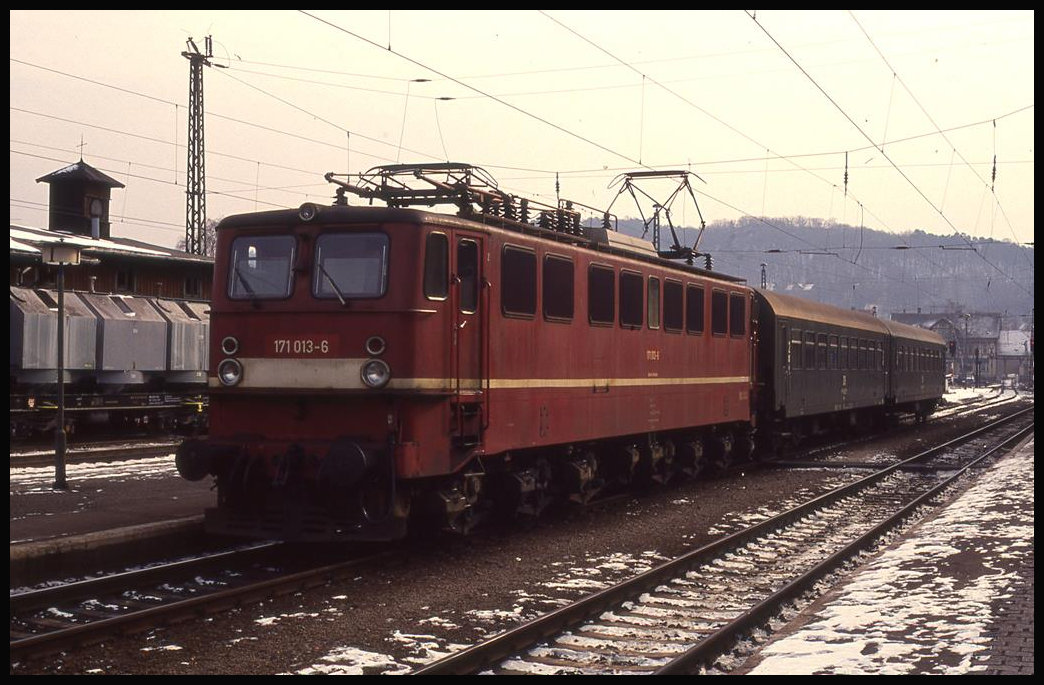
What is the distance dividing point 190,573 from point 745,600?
4864 mm

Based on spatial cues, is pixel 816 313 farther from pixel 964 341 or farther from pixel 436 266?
pixel 964 341

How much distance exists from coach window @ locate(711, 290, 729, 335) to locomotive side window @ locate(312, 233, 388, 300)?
8.73 meters

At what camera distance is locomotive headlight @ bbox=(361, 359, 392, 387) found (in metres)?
11.3

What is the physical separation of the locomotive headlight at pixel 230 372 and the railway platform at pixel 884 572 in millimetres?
1511

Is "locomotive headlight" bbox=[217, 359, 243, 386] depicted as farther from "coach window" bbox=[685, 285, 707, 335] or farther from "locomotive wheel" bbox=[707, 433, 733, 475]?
"locomotive wheel" bbox=[707, 433, 733, 475]

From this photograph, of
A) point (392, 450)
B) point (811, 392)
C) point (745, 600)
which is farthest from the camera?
point (811, 392)

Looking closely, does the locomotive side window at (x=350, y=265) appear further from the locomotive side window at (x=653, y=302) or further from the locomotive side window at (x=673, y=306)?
the locomotive side window at (x=673, y=306)

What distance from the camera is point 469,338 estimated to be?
40.1 feet

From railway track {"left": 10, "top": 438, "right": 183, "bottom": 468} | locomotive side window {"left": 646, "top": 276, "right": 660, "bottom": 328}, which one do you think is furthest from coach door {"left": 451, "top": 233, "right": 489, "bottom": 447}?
railway track {"left": 10, "top": 438, "right": 183, "bottom": 468}

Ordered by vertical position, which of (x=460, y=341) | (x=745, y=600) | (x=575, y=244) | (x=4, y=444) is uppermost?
(x=575, y=244)

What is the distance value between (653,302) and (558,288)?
123 inches

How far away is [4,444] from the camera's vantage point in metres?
12.0
